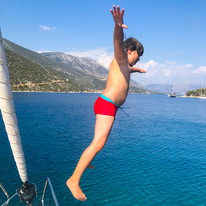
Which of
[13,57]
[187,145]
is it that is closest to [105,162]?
[187,145]

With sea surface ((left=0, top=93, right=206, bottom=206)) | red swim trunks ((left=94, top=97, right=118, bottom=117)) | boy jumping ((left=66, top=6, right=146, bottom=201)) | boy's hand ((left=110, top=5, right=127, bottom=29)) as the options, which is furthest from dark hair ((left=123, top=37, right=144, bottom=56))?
sea surface ((left=0, top=93, right=206, bottom=206))

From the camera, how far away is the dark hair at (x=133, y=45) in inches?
95.3

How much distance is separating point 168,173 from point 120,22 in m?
14.7

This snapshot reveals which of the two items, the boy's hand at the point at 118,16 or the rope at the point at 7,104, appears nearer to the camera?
the rope at the point at 7,104

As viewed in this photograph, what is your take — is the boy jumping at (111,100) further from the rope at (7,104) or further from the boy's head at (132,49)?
the rope at (7,104)

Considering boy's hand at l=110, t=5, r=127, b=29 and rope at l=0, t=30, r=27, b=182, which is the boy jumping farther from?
rope at l=0, t=30, r=27, b=182

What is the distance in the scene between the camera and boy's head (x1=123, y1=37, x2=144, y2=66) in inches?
95.4

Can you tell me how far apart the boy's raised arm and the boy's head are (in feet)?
0.50

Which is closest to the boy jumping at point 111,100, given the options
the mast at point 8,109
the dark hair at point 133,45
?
the dark hair at point 133,45

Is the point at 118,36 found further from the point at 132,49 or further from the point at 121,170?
the point at 121,170

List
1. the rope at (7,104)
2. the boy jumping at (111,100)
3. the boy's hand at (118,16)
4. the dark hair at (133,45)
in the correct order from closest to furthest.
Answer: the rope at (7,104), the boy's hand at (118,16), the boy jumping at (111,100), the dark hair at (133,45)

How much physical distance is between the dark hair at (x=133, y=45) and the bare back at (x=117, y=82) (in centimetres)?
23

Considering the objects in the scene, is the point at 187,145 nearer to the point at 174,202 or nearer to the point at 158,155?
the point at 158,155

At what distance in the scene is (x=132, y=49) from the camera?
243 cm
